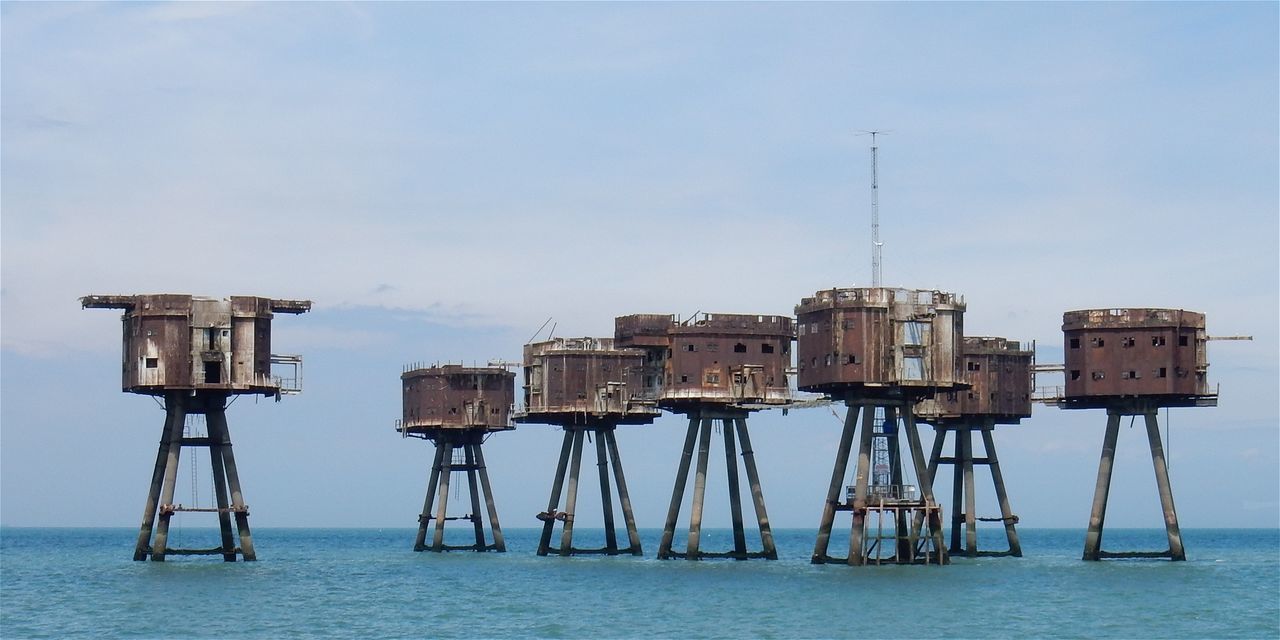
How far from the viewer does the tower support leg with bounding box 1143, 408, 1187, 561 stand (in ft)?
263

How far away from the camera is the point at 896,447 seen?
250 feet

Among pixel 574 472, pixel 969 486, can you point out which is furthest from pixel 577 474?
pixel 969 486

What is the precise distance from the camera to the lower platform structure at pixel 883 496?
7419cm

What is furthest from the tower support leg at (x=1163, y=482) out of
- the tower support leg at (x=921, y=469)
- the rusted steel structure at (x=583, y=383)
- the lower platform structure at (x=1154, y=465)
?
the rusted steel structure at (x=583, y=383)

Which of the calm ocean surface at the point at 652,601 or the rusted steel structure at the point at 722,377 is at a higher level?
the rusted steel structure at the point at 722,377

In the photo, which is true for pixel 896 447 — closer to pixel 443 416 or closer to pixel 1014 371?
pixel 1014 371

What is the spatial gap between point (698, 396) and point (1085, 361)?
16.0m

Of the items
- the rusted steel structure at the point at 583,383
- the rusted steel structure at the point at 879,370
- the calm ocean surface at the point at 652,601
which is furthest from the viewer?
the rusted steel structure at the point at 583,383

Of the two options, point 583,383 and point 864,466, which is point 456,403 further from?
point 864,466

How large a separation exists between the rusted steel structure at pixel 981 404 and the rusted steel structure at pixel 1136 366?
8.06m

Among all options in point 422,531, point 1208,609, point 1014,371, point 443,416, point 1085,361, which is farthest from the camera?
point 422,531

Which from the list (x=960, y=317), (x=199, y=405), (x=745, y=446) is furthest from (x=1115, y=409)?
(x=199, y=405)

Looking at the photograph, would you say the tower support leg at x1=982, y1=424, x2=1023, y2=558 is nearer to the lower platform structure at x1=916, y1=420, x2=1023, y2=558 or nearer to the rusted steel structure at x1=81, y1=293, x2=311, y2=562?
the lower platform structure at x1=916, y1=420, x2=1023, y2=558

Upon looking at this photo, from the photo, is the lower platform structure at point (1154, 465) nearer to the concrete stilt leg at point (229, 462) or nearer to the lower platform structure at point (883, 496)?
the lower platform structure at point (883, 496)
